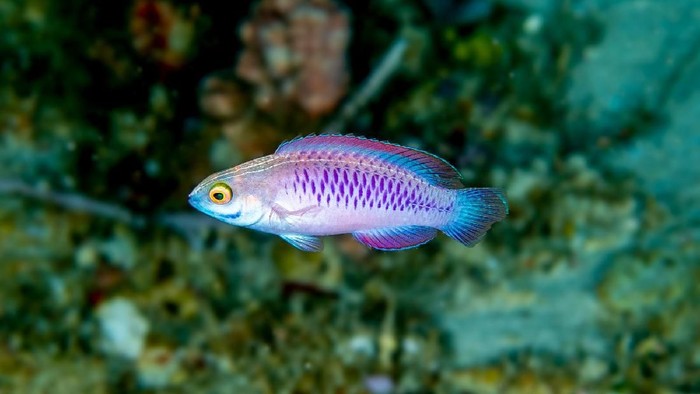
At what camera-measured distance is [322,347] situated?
176 inches

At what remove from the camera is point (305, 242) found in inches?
77.3

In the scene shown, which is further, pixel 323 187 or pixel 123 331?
pixel 123 331

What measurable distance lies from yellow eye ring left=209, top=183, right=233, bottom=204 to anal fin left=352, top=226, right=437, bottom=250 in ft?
1.64

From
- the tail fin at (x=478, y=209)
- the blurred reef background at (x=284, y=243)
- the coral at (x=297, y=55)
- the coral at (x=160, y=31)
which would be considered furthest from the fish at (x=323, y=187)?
the coral at (x=160, y=31)

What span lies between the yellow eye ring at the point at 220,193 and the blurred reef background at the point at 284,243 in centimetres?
292

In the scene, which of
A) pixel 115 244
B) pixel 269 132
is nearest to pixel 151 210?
pixel 115 244

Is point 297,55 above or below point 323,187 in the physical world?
above

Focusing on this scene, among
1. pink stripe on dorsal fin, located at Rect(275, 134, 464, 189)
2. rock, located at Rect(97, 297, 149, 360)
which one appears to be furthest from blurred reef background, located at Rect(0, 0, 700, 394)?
pink stripe on dorsal fin, located at Rect(275, 134, 464, 189)

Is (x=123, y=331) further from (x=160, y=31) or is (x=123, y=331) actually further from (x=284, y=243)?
(x=160, y=31)

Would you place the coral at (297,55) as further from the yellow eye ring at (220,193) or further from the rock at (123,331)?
the yellow eye ring at (220,193)

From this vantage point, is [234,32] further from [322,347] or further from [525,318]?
[525,318]

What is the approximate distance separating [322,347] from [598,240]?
2736mm

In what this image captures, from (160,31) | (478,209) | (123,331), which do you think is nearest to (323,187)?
(478,209)

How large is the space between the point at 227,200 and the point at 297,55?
3.20 meters
